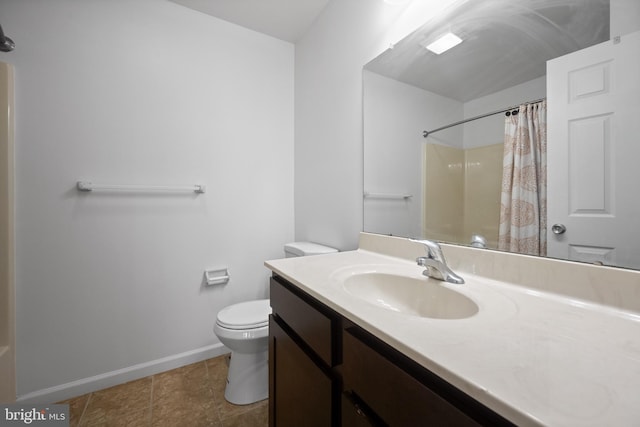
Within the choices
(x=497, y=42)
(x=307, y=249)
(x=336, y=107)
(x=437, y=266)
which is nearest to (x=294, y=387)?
(x=437, y=266)

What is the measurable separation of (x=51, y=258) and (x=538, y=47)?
91.5 inches

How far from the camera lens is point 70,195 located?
1383 millimetres

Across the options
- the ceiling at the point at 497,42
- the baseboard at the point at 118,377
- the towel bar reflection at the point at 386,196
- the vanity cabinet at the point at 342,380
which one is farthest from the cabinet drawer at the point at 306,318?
the baseboard at the point at 118,377

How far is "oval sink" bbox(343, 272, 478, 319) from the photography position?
723 mm

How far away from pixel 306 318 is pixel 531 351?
20.9 inches

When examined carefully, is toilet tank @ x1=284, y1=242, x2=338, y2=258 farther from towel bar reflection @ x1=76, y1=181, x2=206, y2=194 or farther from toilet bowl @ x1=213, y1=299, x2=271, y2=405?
towel bar reflection @ x1=76, y1=181, x2=206, y2=194

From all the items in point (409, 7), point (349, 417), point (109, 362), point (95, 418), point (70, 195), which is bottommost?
point (95, 418)

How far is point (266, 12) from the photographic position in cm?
169

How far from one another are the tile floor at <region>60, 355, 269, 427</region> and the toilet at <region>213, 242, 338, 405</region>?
6 centimetres

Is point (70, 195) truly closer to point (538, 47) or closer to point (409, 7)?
point (409, 7)

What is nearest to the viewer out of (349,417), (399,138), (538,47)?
(349,417)

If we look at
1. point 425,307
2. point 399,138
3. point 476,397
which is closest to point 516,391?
point 476,397

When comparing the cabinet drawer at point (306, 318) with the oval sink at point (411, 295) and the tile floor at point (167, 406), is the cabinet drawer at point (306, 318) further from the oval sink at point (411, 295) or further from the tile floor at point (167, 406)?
the tile floor at point (167, 406)

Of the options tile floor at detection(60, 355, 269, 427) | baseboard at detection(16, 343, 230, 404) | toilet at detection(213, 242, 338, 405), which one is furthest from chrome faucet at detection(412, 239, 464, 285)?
baseboard at detection(16, 343, 230, 404)
